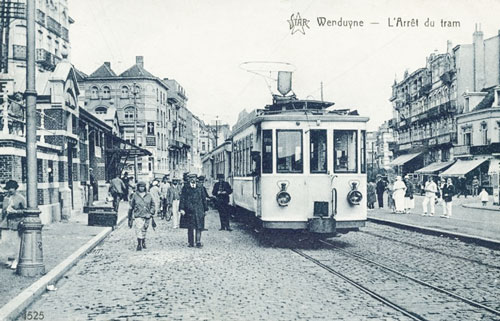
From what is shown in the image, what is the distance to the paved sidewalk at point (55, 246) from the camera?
8234mm

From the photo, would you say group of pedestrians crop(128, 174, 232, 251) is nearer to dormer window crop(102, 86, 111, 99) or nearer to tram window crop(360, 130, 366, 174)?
tram window crop(360, 130, 366, 174)

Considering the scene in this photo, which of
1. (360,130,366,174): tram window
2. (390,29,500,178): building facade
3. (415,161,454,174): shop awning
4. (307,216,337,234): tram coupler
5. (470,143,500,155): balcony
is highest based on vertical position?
(390,29,500,178): building facade

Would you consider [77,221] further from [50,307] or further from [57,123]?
[50,307]

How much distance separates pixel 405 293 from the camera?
7.86m

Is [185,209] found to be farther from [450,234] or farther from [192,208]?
[450,234]

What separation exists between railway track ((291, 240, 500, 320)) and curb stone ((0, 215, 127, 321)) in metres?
4.31

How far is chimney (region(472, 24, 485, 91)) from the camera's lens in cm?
4597

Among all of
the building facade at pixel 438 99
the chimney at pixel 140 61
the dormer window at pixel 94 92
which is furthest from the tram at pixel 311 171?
the chimney at pixel 140 61

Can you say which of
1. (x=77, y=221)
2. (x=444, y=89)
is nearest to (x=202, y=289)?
(x=77, y=221)

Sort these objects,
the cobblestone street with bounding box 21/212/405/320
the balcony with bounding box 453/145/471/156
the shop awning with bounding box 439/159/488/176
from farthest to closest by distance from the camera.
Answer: the balcony with bounding box 453/145/471/156 < the shop awning with bounding box 439/159/488/176 < the cobblestone street with bounding box 21/212/405/320

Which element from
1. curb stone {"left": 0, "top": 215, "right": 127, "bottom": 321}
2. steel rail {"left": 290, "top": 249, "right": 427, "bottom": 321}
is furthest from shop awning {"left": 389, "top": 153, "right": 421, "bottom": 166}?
steel rail {"left": 290, "top": 249, "right": 427, "bottom": 321}

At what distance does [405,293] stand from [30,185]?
5.93 m

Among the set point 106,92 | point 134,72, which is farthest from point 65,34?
point 134,72

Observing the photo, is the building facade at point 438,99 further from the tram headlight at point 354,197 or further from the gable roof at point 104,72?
the tram headlight at point 354,197
